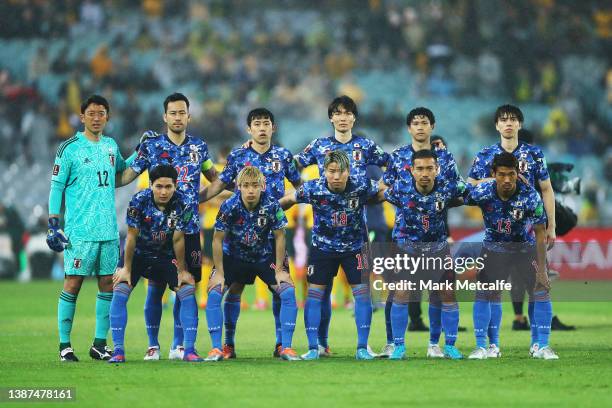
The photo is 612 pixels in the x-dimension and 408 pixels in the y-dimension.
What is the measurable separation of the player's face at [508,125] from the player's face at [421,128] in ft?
2.37

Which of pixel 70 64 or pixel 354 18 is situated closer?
pixel 70 64

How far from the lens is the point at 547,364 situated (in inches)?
369

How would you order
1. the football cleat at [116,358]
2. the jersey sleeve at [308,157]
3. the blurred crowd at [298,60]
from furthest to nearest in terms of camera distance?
the blurred crowd at [298,60] → the jersey sleeve at [308,157] → the football cleat at [116,358]

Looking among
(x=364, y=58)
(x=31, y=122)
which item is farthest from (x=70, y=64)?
(x=364, y=58)

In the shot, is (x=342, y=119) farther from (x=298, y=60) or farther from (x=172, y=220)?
(x=298, y=60)

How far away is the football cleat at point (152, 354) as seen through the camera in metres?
10.0

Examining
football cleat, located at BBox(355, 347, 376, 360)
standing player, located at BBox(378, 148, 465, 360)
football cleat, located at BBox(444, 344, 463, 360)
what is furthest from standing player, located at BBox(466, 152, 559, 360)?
football cleat, located at BBox(355, 347, 376, 360)

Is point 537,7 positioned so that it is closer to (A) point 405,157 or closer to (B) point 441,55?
(B) point 441,55

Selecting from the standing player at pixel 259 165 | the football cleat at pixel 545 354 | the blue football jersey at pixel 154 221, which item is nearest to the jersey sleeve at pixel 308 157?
the standing player at pixel 259 165

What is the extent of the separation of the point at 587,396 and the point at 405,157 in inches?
127

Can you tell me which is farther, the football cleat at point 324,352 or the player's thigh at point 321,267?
the football cleat at point 324,352

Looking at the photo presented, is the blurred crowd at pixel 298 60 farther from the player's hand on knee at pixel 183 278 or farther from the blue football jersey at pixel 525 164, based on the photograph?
the player's hand on knee at pixel 183 278

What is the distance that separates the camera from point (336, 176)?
9.85 m

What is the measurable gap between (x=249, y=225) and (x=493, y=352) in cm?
246
